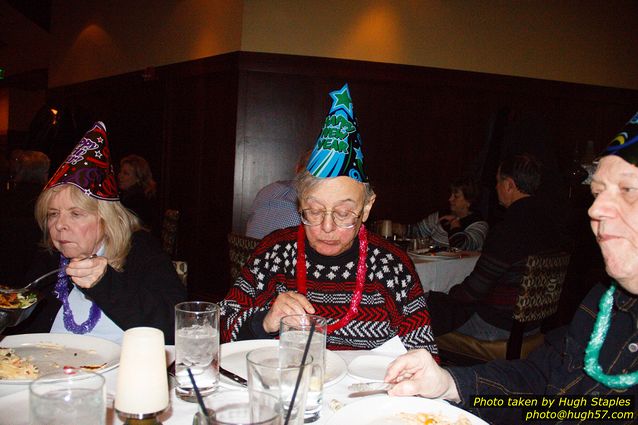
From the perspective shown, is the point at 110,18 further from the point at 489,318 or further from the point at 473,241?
the point at 489,318

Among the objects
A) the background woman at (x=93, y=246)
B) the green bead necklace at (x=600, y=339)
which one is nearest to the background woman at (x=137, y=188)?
the background woman at (x=93, y=246)

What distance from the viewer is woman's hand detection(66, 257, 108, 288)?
168 cm

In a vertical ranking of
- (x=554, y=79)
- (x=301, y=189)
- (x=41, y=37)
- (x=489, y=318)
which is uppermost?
(x=41, y=37)

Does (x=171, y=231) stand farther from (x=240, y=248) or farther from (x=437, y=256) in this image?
(x=437, y=256)

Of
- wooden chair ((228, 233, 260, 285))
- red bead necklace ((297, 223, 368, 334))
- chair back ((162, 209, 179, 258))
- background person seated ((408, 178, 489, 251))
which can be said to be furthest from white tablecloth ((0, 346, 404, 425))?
background person seated ((408, 178, 489, 251))

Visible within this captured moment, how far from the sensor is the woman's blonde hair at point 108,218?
2.07 metres

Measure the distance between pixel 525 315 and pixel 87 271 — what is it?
98.3 inches

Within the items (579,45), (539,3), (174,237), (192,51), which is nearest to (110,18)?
(192,51)

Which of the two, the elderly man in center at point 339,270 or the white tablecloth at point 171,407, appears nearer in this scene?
the white tablecloth at point 171,407

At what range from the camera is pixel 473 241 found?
16.6 ft

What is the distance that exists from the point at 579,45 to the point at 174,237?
5.91 metres

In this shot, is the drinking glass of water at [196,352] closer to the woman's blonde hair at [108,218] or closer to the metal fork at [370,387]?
the metal fork at [370,387]

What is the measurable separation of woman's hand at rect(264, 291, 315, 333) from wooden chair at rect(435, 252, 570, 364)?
72.8 inches

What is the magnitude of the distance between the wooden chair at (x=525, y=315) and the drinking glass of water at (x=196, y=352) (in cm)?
229
